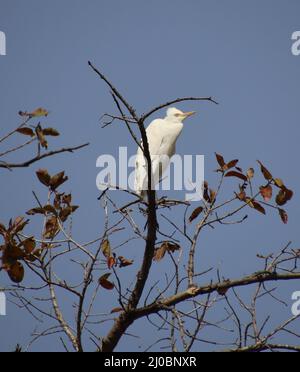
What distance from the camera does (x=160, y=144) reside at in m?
5.82

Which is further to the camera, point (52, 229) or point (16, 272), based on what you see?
point (52, 229)

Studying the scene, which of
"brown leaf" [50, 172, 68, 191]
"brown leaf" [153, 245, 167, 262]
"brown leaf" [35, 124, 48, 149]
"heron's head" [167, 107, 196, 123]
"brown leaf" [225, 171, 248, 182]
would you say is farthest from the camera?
"heron's head" [167, 107, 196, 123]

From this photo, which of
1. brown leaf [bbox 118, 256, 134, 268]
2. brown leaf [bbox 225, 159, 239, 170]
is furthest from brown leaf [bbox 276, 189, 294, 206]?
brown leaf [bbox 118, 256, 134, 268]

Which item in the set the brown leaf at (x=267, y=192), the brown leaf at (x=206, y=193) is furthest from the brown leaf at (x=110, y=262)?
the brown leaf at (x=267, y=192)

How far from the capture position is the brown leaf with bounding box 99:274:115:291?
3170 millimetres

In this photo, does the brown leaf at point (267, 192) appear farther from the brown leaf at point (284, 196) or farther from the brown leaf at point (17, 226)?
the brown leaf at point (17, 226)

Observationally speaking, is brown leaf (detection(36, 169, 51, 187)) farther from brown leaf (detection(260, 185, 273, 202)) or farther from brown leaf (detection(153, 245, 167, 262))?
brown leaf (detection(260, 185, 273, 202))

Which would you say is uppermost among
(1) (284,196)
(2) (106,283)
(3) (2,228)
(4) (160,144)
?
(4) (160,144)

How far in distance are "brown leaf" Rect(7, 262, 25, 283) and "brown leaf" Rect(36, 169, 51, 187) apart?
52 centimetres

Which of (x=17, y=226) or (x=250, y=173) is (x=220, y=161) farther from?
(x=17, y=226)

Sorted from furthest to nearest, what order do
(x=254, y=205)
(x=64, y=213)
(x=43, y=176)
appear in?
(x=254, y=205) → (x=64, y=213) → (x=43, y=176)

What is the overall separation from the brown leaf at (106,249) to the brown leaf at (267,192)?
976 mm

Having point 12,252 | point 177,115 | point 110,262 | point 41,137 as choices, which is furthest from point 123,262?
point 177,115

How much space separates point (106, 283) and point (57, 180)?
0.68 meters
